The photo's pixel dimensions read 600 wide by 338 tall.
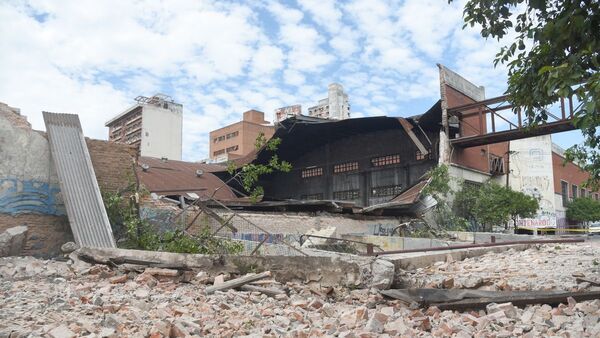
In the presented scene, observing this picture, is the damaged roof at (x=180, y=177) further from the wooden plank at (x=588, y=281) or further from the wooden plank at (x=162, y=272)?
the wooden plank at (x=588, y=281)

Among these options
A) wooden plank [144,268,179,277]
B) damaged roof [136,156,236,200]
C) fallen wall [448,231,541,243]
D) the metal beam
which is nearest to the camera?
wooden plank [144,268,179,277]

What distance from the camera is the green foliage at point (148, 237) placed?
940 centimetres

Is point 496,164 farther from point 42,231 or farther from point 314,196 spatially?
point 42,231

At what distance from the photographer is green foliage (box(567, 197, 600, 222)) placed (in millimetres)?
31828

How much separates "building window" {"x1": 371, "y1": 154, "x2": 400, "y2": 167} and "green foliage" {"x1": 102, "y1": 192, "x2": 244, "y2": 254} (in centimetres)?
1467

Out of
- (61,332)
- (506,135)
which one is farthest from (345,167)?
(61,332)

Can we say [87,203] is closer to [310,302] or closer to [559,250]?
[310,302]

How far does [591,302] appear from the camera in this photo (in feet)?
17.0

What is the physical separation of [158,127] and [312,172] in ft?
88.1

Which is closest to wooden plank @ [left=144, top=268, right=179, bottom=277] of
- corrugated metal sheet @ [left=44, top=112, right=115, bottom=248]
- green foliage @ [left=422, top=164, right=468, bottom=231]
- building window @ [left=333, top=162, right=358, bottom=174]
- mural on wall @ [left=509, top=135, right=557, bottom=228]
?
corrugated metal sheet @ [left=44, top=112, right=115, bottom=248]

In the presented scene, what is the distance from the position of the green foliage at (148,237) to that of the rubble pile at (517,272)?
3767 millimetres

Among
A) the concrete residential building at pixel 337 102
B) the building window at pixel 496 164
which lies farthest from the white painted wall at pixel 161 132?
the building window at pixel 496 164

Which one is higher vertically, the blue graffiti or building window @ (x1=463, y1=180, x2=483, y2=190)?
building window @ (x1=463, y1=180, x2=483, y2=190)

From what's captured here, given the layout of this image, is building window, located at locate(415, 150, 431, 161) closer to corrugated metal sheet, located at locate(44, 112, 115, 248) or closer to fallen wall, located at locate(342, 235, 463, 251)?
fallen wall, located at locate(342, 235, 463, 251)
